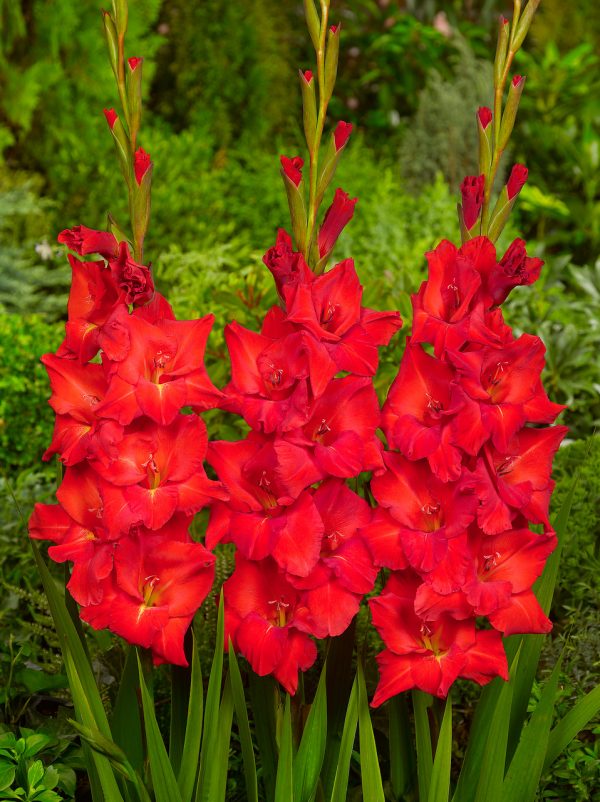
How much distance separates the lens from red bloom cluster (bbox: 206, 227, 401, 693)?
1331 millimetres

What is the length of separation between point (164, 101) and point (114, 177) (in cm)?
199

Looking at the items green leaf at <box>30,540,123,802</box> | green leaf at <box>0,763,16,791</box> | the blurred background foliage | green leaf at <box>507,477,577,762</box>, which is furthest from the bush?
green leaf at <box>507,477,577,762</box>

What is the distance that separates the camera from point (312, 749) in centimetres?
146

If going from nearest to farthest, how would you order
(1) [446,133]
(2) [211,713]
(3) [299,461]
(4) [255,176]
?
(3) [299,461], (2) [211,713], (4) [255,176], (1) [446,133]

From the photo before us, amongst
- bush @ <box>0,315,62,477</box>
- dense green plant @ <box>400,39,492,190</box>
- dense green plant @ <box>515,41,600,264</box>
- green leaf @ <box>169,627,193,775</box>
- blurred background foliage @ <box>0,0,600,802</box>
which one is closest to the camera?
green leaf @ <box>169,627,193,775</box>

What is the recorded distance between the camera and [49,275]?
4871mm

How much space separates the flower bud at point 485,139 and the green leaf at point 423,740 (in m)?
0.77

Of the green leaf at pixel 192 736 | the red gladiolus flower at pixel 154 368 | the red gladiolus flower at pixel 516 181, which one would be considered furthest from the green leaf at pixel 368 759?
the red gladiolus flower at pixel 516 181

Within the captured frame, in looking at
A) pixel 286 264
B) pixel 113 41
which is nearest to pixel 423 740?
pixel 286 264

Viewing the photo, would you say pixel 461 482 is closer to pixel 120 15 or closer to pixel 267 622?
pixel 267 622

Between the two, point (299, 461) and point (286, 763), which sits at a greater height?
point (299, 461)

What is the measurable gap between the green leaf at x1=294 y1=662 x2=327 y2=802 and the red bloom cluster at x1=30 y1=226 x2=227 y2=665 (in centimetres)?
21

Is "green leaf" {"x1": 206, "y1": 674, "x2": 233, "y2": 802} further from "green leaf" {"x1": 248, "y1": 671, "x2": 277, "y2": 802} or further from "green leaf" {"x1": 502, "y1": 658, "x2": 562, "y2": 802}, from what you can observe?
"green leaf" {"x1": 502, "y1": 658, "x2": 562, "y2": 802}

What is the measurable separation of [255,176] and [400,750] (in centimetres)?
456
